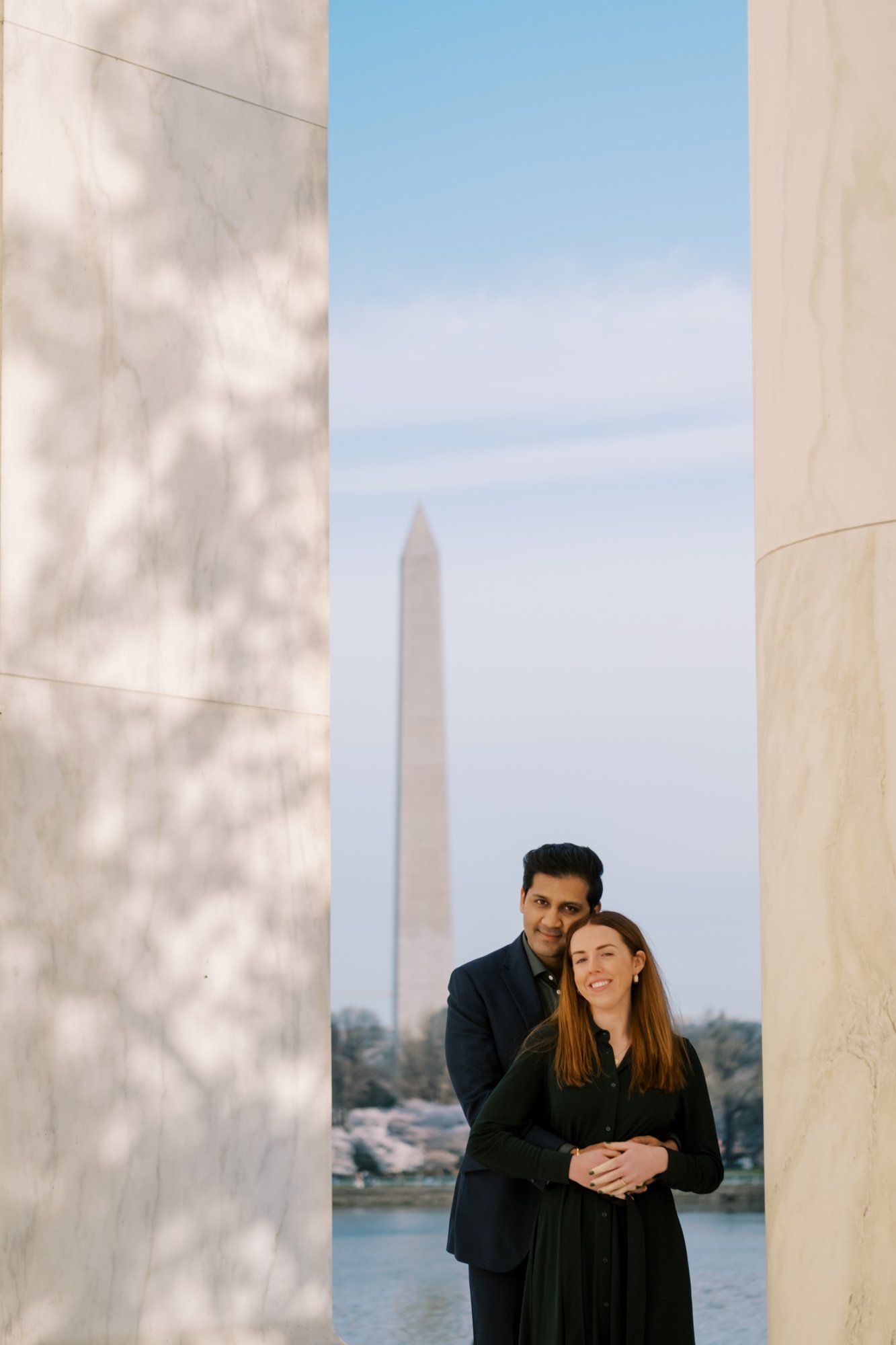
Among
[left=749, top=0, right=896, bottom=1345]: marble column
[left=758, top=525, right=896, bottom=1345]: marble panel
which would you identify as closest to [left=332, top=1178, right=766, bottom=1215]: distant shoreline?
[left=758, top=525, right=896, bottom=1345]: marble panel

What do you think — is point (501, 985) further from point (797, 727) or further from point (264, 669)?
point (797, 727)

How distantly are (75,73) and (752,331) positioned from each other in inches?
220

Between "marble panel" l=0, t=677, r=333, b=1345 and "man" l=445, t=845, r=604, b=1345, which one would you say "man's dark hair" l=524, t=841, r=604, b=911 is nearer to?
"man" l=445, t=845, r=604, b=1345

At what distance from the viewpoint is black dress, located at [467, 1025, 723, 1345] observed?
12.2 meters

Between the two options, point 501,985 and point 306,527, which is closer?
point 306,527

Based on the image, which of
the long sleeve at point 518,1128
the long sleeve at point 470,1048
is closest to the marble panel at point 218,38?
the long sleeve at point 470,1048

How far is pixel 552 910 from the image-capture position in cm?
1417

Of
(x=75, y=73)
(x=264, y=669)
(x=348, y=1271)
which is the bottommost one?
(x=348, y=1271)

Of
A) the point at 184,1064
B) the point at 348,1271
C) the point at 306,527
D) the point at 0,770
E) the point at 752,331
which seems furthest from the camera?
the point at 348,1271

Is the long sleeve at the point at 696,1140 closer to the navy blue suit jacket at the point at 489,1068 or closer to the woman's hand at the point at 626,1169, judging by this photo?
the woman's hand at the point at 626,1169

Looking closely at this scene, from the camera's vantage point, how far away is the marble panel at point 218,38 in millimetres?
12047

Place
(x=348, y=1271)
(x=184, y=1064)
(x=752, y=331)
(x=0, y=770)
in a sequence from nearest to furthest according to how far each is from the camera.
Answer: (x=752, y=331) → (x=0, y=770) → (x=184, y=1064) → (x=348, y=1271)

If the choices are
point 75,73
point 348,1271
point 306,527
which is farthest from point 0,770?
point 348,1271

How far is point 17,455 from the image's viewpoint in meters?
11.4
